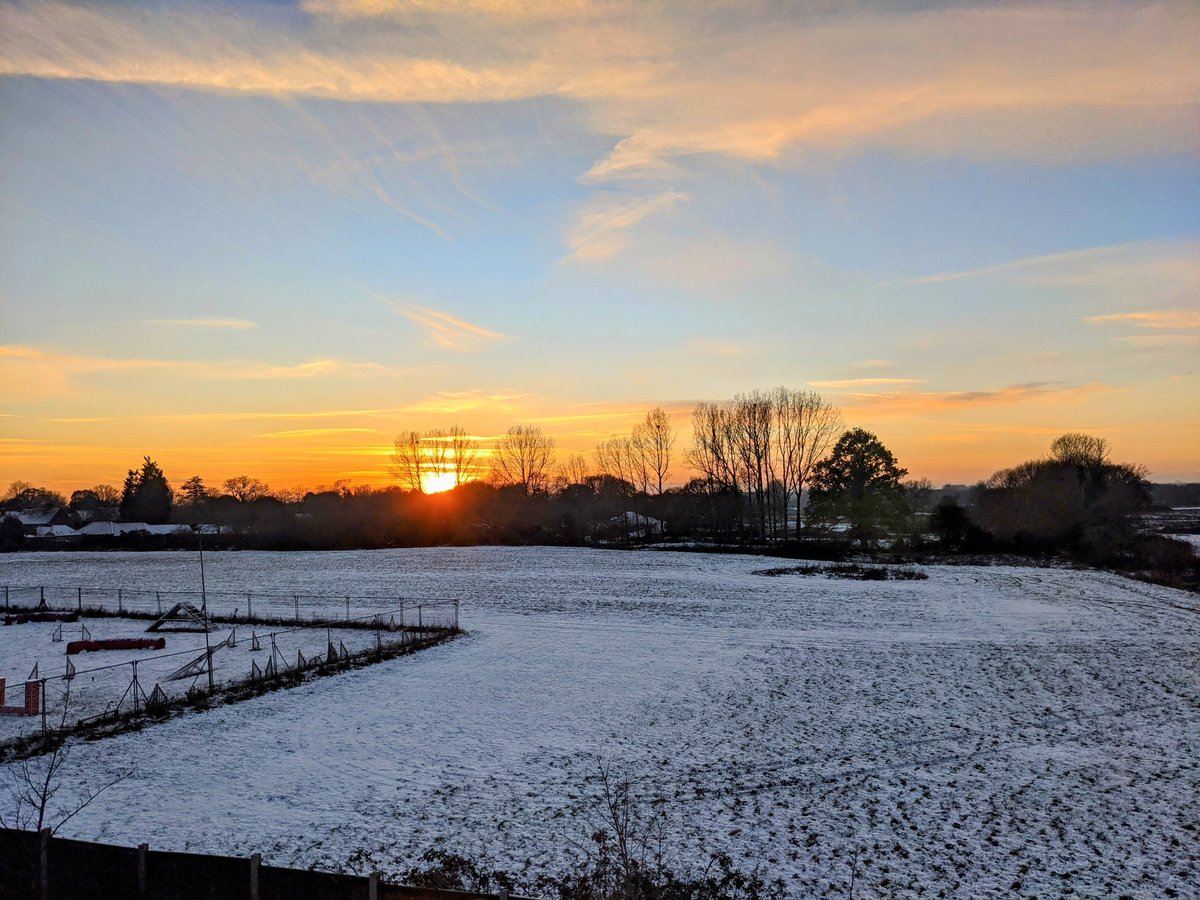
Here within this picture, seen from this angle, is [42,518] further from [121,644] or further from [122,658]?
[122,658]

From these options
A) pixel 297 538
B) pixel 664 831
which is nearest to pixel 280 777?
pixel 664 831

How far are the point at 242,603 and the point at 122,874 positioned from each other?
36.8m

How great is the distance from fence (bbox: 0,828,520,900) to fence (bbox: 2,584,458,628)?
81.5 ft

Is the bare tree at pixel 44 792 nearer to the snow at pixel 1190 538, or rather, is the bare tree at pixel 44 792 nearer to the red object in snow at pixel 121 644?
the red object in snow at pixel 121 644

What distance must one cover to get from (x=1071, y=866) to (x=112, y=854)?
1332cm

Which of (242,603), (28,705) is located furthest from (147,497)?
(28,705)

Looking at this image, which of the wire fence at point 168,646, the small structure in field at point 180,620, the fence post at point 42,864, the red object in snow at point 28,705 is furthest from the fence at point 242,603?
the fence post at point 42,864

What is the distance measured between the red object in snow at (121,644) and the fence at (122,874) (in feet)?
76.3

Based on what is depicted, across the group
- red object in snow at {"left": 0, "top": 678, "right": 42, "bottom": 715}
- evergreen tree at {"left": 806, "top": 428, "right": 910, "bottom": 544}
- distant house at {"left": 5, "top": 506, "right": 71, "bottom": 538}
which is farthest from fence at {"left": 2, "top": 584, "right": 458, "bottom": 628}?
distant house at {"left": 5, "top": 506, "right": 71, "bottom": 538}

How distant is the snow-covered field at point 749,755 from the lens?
11.8 m

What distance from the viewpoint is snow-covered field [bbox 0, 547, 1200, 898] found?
1175 cm

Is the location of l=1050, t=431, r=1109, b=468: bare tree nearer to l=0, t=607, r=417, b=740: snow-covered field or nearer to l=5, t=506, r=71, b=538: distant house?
→ l=0, t=607, r=417, b=740: snow-covered field

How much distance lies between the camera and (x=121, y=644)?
1185 inches

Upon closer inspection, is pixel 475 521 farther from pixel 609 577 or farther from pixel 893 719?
pixel 893 719
